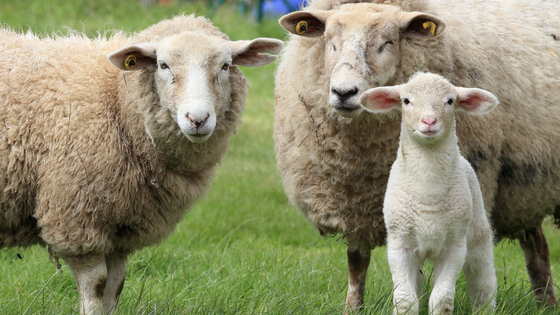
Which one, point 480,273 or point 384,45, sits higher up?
point 384,45

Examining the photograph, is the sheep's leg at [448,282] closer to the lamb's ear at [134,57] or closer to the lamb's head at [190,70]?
the lamb's head at [190,70]

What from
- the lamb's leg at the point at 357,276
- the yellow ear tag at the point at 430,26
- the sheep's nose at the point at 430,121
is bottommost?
the lamb's leg at the point at 357,276

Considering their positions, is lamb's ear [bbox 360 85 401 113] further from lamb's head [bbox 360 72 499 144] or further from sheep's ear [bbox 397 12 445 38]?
sheep's ear [bbox 397 12 445 38]

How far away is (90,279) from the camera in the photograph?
3.48m

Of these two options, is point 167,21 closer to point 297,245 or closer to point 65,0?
point 297,245

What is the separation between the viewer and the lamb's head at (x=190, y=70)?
3.26m

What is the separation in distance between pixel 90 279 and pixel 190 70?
3.94 feet

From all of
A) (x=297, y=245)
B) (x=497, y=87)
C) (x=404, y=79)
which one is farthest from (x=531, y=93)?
(x=297, y=245)

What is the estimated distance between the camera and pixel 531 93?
4.08 metres

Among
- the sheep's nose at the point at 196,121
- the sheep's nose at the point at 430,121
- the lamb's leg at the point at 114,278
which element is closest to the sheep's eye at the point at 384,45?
the sheep's nose at the point at 430,121

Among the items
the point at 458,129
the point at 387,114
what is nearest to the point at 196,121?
the point at 387,114

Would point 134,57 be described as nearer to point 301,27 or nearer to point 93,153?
point 93,153

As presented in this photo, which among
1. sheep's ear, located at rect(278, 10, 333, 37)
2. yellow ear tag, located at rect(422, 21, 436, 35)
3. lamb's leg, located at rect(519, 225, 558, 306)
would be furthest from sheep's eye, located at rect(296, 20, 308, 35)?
lamb's leg, located at rect(519, 225, 558, 306)

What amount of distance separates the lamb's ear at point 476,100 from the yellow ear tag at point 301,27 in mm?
1180
